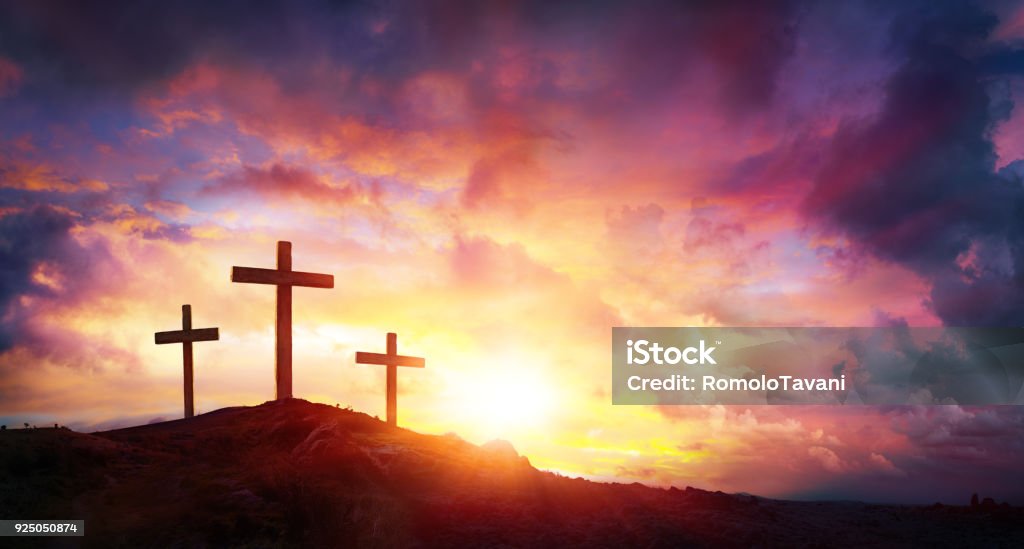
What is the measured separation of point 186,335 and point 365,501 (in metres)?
20.1

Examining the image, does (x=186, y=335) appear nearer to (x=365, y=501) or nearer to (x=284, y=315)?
(x=284, y=315)

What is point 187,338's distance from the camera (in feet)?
107

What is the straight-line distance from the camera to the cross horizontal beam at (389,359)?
3066 cm

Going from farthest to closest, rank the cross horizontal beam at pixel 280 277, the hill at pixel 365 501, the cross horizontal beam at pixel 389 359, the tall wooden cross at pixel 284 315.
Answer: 1. the cross horizontal beam at pixel 389 359
2. the tall wooden cross at pixel 284 315
3. the cross horizontal beam at pixel 280 277
4. the hill at pixel 365 501

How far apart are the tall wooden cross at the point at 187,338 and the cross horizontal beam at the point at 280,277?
8970 mm

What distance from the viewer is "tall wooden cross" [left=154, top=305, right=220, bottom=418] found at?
32.3 meters

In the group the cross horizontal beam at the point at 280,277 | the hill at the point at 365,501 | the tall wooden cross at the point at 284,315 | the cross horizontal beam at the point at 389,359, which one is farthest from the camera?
the cross horizontal beam at the point at 389,359

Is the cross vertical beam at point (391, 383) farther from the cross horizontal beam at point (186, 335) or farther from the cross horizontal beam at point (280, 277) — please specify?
the cross horizontal beam at point (186, 335)

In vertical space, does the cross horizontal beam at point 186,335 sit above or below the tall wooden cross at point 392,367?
above

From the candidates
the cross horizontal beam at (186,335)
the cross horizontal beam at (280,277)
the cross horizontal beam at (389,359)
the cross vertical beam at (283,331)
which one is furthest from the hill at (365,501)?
the cross horizontal beam at (186,335)

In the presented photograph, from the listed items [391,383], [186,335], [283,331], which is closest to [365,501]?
[283,331]

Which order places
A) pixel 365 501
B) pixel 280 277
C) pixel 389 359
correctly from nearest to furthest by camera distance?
pixel 365 501 → pixel 280 277 → pixel 389 359

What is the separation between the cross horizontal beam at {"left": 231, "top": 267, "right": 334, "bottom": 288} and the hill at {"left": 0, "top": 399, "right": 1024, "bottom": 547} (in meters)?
5.07

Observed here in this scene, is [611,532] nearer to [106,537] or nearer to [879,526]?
[879,526]
